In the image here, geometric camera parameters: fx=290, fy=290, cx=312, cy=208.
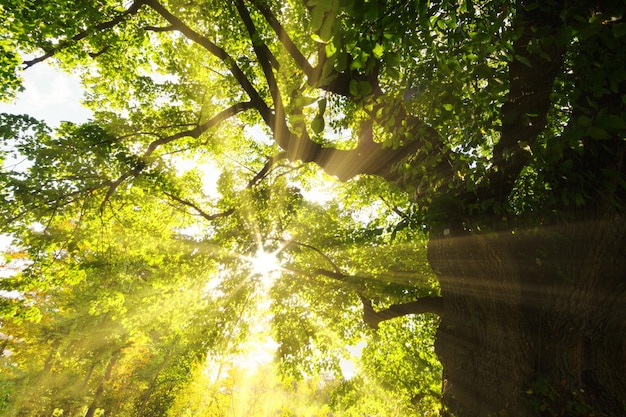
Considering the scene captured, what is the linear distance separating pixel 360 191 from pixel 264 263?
4.27 meters

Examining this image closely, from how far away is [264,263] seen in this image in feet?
31.9

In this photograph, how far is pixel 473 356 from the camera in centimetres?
390

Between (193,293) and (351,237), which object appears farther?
(193,293)

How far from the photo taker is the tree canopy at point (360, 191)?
9.57 feet

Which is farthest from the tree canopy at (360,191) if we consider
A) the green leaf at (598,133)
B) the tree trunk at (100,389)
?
the tree trunk at (100,389)

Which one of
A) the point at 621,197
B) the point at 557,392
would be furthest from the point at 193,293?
the point at 621,197

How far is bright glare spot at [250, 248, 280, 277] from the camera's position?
9578mm

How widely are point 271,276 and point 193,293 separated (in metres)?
3.06

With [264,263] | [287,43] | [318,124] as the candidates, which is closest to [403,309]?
[264,263]

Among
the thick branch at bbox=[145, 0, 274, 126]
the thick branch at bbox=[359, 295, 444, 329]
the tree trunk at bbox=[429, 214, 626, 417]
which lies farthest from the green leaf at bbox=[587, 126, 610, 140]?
the thick branch at bbox=[145, 0, 274, 126]

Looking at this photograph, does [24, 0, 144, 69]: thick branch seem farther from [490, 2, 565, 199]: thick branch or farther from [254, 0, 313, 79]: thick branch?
[490, 2, 565, 199]: thick branch

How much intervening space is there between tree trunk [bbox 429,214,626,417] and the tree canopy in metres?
0.02

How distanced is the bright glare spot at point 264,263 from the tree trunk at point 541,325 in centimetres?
632

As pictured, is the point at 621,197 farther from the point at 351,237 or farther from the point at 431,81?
the point at 351,237
